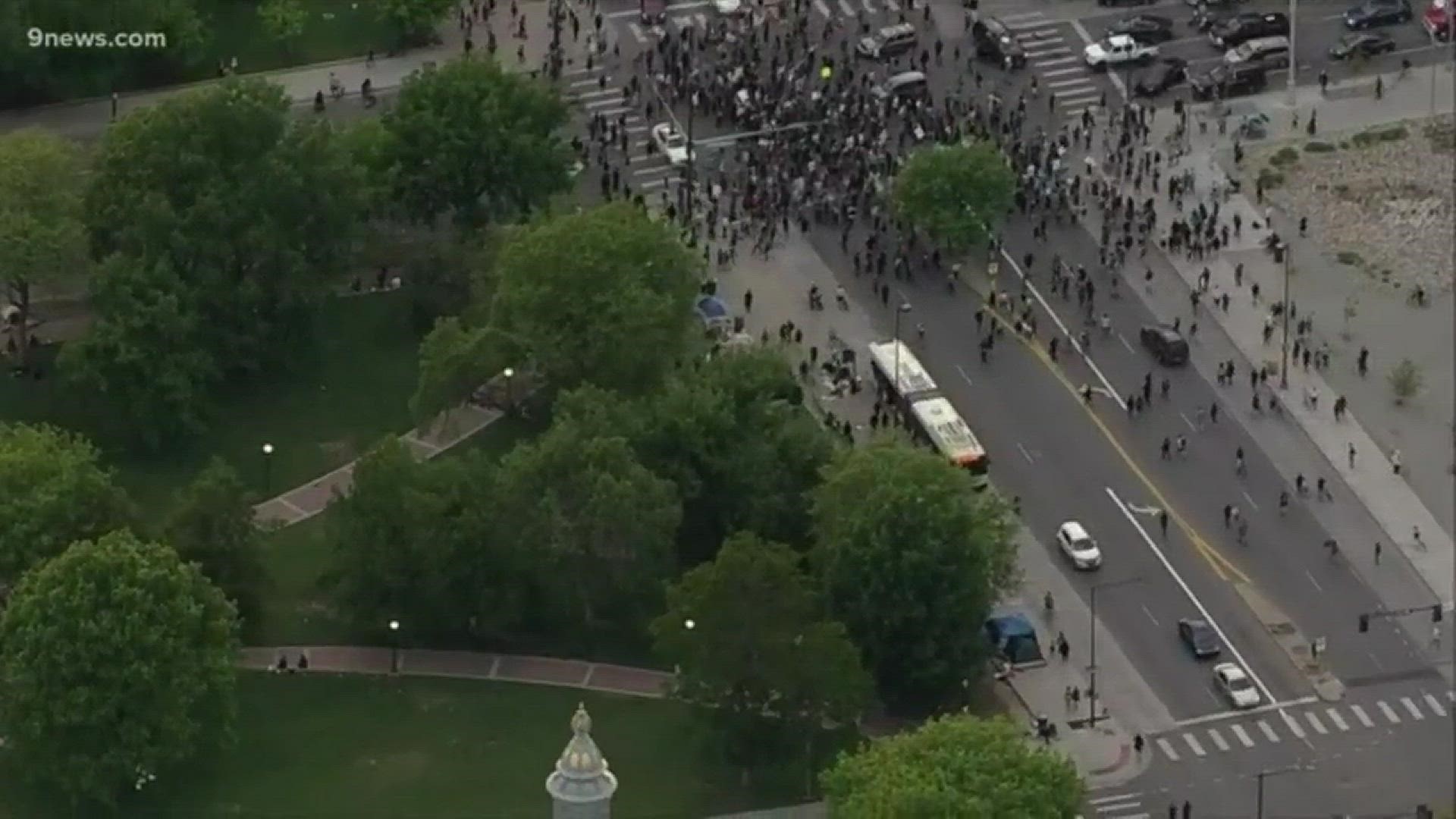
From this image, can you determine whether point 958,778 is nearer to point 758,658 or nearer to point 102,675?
point 758,658

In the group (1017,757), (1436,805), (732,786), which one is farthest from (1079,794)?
(1436,805)

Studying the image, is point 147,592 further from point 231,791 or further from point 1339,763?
point 1339,763

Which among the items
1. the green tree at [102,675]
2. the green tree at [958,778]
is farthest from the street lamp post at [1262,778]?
the green tree at [102,675]

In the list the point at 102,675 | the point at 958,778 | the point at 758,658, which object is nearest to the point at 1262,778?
the point at 958,778

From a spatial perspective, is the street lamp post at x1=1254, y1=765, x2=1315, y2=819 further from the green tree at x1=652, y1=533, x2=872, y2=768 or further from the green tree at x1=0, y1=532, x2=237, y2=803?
the green tree at x1=0, y1=532, x2=237, y2=803

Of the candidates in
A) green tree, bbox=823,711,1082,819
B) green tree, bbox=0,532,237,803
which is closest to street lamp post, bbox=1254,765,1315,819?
green tree, bbox=823,711,1082,819

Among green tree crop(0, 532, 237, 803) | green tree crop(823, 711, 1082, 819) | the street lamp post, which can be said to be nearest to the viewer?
green tree crop(823, 711, 1082, 819)
